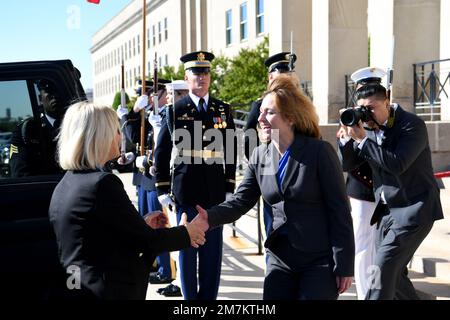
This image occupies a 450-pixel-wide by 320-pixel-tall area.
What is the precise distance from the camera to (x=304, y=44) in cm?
1642

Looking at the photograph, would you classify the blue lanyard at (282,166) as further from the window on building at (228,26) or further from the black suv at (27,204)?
the window on building at (228,26)

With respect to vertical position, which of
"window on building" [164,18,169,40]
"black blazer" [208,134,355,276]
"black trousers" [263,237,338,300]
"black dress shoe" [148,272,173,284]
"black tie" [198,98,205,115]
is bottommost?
"black dress shoe" [148,272,173,284]

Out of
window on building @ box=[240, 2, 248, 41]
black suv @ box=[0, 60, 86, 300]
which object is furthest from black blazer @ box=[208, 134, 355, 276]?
window on building @ box=[240, 2, 248, 41]

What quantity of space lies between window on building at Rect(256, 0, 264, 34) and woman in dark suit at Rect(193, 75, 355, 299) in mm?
26077

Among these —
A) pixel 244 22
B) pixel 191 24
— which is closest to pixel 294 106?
pixel 244 22

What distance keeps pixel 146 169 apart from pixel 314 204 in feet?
11.7

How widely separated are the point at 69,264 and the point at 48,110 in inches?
47.4

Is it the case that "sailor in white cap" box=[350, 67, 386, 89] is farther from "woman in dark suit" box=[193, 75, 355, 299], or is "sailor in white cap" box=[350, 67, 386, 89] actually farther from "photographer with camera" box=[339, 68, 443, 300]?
"woman in dark suit" box=[193, 75, 355, 299]

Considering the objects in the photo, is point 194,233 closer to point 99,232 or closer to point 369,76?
point 99,232

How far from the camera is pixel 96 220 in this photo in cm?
273

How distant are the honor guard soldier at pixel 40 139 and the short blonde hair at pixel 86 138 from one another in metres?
0.69

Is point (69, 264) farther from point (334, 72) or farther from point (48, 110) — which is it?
point (334, 72)

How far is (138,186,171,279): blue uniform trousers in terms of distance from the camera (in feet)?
21.1
